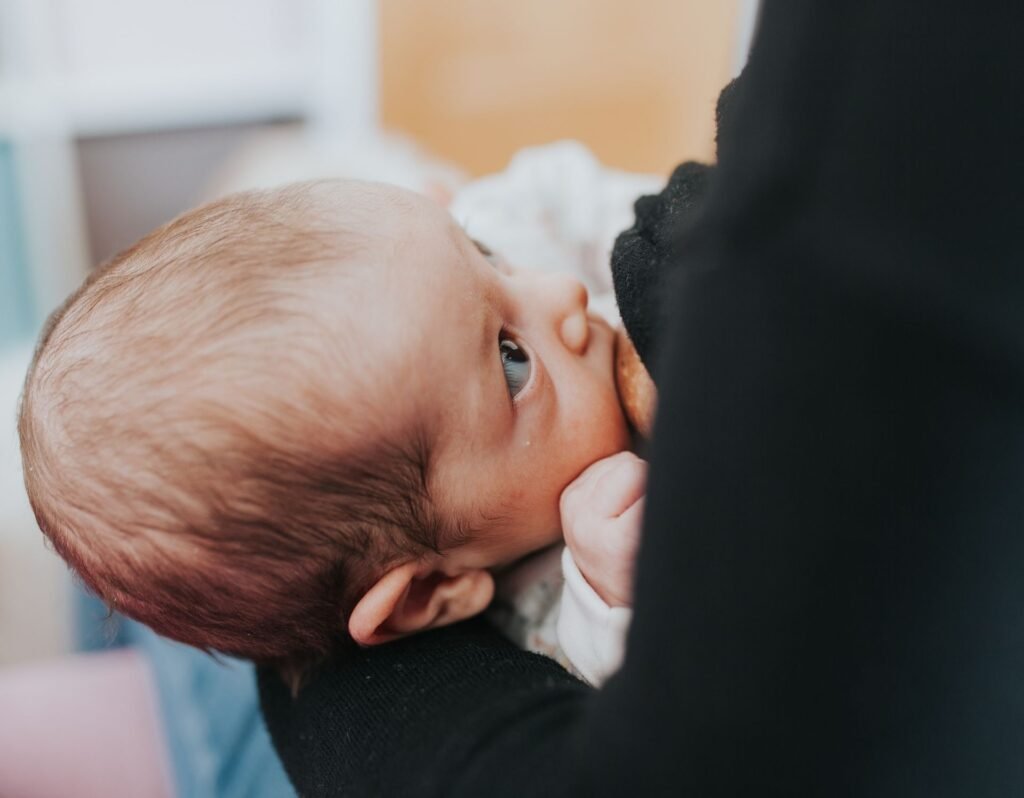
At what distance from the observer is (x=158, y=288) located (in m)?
0.57

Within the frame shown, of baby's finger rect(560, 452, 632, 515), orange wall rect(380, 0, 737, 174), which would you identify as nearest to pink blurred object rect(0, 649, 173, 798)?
baby's finger rect(560, 452, 632, 515)

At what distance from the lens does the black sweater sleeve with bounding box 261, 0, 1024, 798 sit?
30 cm

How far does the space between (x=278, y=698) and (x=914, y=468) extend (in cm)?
51

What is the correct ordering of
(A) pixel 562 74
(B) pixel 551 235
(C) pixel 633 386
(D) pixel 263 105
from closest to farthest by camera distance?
(C) pixel 633 386, (B) pixel 551 235, (A) pixel 562 74, (D) pixel 263 105

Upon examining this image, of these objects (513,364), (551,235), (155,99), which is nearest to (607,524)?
(513,364)

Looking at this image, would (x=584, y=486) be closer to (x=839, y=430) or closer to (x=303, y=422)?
(x=303, y=422)

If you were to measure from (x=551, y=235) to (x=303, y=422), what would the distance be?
0.43 m

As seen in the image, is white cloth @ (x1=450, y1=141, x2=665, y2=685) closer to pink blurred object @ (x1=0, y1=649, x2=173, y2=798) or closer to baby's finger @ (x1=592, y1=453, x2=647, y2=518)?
baby's finger @ (x1=592, y1=453, x2=647, y2=518)

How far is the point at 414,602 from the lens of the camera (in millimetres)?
622

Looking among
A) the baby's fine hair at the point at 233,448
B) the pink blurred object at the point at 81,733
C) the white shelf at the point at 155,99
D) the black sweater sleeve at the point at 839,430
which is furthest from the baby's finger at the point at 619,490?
the white shelf at the point at 155,99

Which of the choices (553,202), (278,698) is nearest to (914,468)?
(278,698)

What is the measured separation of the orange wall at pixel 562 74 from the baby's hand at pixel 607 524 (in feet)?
2.32

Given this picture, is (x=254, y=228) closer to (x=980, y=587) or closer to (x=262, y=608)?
(x=262, y=608)

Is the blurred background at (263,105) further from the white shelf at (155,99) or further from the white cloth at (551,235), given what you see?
the white cloth at (551,235)
